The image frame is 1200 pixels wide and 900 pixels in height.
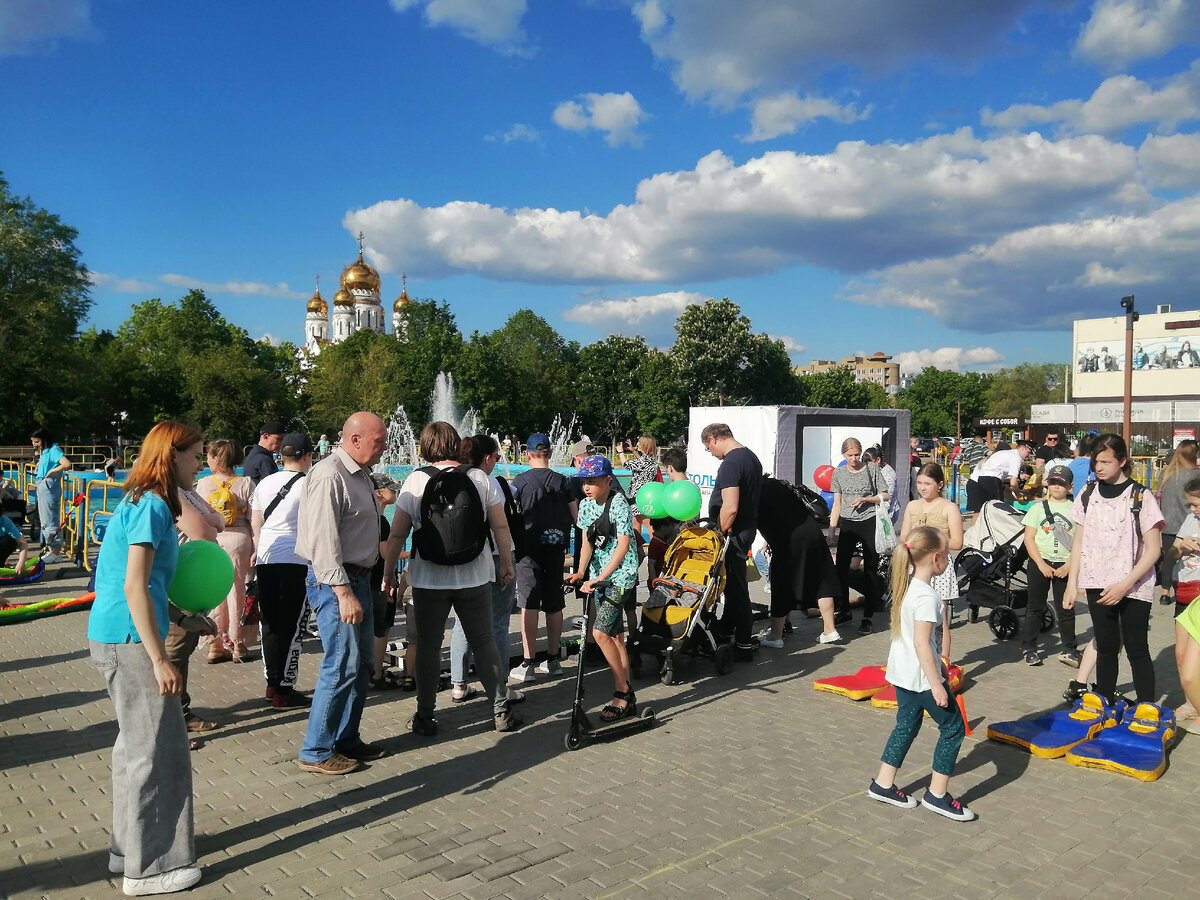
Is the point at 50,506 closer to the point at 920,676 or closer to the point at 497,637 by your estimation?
the point at 497,637

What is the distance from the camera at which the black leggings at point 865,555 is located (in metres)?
9.23

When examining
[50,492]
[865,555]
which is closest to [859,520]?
[865,555]

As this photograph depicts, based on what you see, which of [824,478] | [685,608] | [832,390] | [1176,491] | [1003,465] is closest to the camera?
[685,608]

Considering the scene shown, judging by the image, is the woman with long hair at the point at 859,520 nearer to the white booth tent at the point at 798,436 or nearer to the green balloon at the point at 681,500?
the green balloon at the point at 681,500

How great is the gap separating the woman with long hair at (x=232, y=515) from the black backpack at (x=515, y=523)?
2168 millimetres

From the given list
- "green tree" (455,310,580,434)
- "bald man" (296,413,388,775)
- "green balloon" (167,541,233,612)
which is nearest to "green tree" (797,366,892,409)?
"green tree" (455,310,580,434)

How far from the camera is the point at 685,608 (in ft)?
23.9

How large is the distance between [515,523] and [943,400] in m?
108

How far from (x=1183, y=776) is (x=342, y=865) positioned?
479cm

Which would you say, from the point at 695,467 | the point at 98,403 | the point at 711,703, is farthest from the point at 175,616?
the point at 98,403

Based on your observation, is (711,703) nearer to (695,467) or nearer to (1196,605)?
(1196,605)

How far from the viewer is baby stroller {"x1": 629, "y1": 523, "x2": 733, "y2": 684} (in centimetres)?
716

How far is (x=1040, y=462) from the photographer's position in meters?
16.5

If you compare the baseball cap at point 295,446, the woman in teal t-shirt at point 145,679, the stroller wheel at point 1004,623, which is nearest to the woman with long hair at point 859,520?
the stroller wheel at point 1004,623
